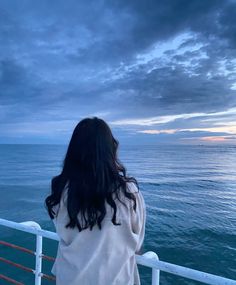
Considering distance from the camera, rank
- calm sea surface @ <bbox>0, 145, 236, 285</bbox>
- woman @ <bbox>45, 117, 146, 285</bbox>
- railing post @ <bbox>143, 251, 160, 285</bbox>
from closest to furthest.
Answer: woman @ <bbox>45, 117, 146, 285</bbox>
railing post @ <bbox>143, 251, 160, 285</bbox>
calm sea surface @ <bbox>0, 145, 236, 285</bbox>

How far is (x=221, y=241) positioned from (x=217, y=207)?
7605mm

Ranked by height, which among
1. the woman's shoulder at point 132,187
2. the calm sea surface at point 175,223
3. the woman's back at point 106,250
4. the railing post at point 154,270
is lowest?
the calm sea surface at point 175,223

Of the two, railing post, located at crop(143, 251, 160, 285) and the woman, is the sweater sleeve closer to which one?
the woman

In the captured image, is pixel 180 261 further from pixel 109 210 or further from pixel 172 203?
pixel 109 210

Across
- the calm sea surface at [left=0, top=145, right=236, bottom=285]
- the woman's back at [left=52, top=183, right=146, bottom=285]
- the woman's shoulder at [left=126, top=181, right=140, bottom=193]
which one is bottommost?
the calm sea surface at [left=0, top=145, right=236, bottom=285]

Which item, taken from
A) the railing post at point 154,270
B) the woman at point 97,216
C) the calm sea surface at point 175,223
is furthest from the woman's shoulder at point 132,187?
the calm sea surface at point 175,223

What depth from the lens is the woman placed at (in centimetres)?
143

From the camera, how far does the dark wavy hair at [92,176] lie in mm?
1433

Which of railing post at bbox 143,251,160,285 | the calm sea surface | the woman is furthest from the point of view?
the calm sea surface

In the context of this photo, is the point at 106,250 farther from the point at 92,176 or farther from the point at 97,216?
the point at 92,176

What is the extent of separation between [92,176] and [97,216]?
206 millimetres

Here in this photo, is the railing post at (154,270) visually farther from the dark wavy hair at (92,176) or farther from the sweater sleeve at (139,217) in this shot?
the dark wavy hair at (92,176)

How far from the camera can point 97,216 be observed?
55.7 inches

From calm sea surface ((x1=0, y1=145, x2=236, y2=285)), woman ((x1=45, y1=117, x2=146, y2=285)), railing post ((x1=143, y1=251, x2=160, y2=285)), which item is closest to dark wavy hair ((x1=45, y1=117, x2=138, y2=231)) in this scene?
woman ((x1=45, y1=117, x2=146, y2=285))
